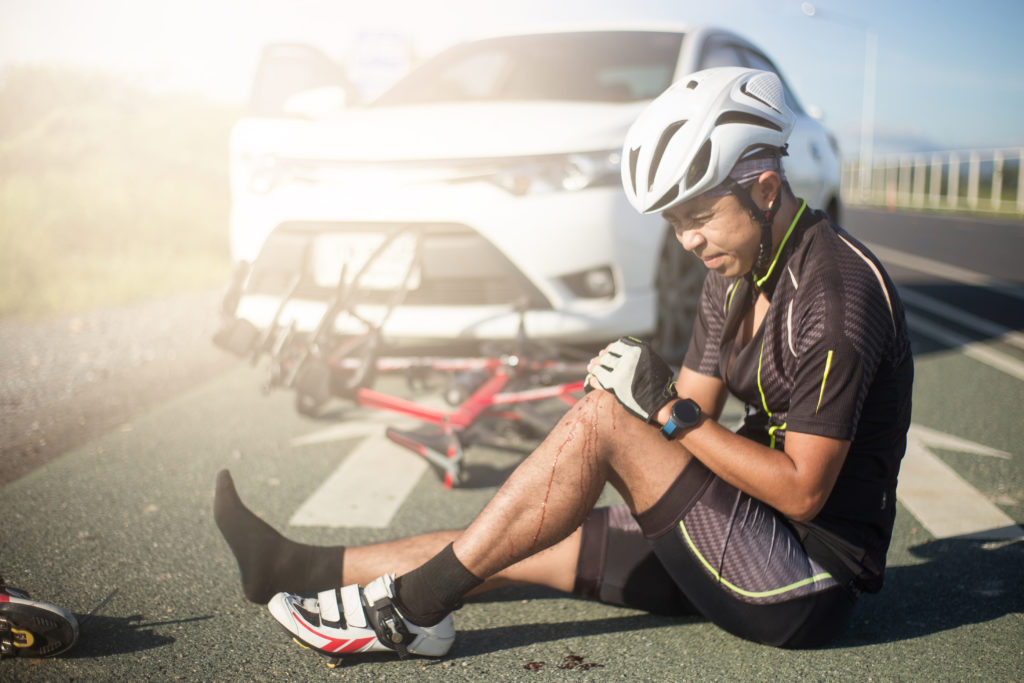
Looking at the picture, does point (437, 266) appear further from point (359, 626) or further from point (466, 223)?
point (359, 626)

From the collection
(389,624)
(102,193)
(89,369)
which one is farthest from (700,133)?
(102,193)

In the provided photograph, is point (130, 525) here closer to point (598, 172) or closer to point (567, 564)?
point (567, 564)

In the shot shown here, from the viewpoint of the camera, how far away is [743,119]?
Answer: 2.24m

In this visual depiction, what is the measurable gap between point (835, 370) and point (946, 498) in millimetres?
1880

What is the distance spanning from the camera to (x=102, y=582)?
280 centimetres

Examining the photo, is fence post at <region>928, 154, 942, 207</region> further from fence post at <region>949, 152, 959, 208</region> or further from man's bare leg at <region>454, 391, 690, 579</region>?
man's bare leg at <region>454, 391, 690, 579</region>

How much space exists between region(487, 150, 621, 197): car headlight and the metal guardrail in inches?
935

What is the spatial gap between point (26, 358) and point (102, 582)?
13.4 feet

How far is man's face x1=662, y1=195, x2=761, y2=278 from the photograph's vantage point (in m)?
2.21

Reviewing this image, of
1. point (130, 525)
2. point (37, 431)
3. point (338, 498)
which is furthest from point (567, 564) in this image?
point (37, 431)

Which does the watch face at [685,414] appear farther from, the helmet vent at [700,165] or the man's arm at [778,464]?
the helmet vent at [700,165]

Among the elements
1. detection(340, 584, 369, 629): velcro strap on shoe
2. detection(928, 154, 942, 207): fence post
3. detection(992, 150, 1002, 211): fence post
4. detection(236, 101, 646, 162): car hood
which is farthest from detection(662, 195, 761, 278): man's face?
Result: detection(928, 154, 942, 207): fence post

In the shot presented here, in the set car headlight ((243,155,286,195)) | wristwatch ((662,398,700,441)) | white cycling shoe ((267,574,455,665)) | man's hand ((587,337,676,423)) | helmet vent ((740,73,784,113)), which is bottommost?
white cycling shoe ((267,574,455,665))

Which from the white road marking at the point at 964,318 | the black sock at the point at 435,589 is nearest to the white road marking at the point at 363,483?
the black sock at the point at 435,589
